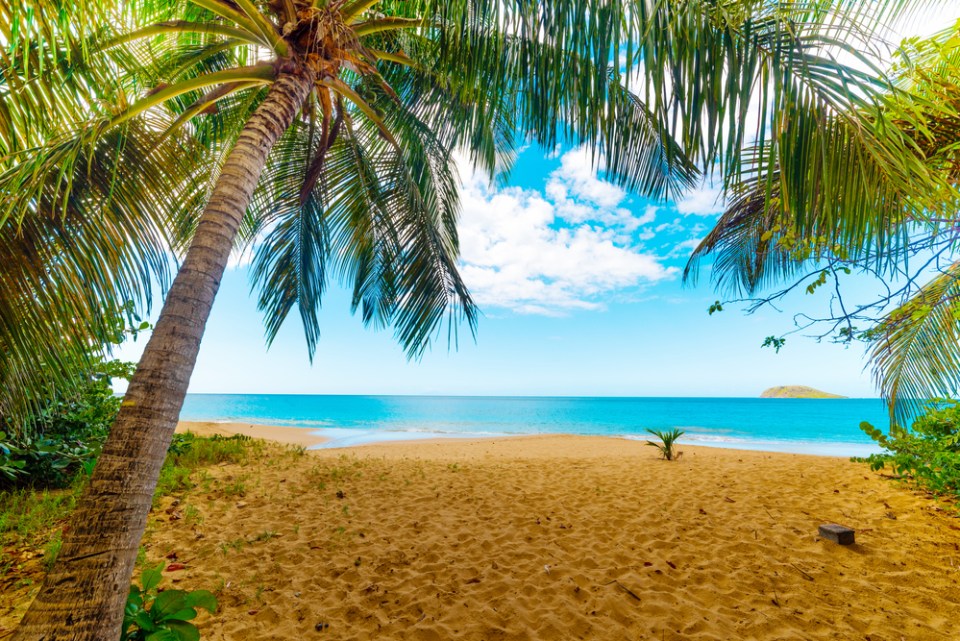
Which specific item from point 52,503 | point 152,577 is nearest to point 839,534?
point 152,577

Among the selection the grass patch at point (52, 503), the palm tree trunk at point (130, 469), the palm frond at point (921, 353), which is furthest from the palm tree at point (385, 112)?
the palm frond at point (921, 353)

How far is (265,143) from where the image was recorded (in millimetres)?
2393

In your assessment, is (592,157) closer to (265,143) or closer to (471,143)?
(265,143)

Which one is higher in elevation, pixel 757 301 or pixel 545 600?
pixel 757 301

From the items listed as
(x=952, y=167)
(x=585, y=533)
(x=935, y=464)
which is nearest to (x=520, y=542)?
(x=585, y=533)

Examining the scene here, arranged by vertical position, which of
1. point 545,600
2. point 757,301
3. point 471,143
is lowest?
point 545,600

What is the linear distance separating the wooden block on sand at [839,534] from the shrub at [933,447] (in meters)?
1.21

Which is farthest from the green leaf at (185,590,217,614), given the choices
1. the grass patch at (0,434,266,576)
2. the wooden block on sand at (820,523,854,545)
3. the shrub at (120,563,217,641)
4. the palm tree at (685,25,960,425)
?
the wooden block on sand at (820,523,854,545)

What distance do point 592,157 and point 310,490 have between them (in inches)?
184

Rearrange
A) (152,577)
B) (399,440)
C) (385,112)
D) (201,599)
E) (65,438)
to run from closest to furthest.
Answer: (201,599) → (152,577) → (65,438) → (385,112) → (399,440)

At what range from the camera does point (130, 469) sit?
153cm

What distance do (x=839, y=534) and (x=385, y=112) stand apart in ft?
20.9

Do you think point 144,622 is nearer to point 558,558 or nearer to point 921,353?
point 558,558

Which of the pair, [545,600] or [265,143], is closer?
[265,143]
